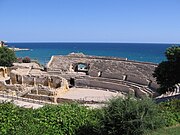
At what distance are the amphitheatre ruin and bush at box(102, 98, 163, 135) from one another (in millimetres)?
16464

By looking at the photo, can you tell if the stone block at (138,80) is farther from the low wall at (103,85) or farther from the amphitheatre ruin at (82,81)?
the low wall at (103,85)

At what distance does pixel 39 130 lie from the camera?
39.1 ft

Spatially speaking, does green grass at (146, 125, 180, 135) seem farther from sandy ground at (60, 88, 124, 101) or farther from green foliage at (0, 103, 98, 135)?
sandy ground at (60, 88, 124, 101)

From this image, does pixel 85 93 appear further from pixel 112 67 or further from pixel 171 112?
pixel 171 112

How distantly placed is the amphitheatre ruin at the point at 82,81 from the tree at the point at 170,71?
3122mm

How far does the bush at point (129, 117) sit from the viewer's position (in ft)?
40.4

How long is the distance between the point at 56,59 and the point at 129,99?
40788 millimetres

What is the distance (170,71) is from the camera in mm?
28484

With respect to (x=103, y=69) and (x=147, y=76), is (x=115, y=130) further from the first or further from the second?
(x=103, y=69)

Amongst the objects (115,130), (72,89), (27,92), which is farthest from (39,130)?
(72,89)

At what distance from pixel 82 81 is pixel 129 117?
29125mm

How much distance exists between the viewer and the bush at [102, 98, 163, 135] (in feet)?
40.4

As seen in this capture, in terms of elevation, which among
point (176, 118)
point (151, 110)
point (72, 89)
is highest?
point (151, 110)

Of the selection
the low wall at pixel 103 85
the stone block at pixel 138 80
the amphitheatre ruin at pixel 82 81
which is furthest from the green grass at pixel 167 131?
the stone block at pixel 138 80
